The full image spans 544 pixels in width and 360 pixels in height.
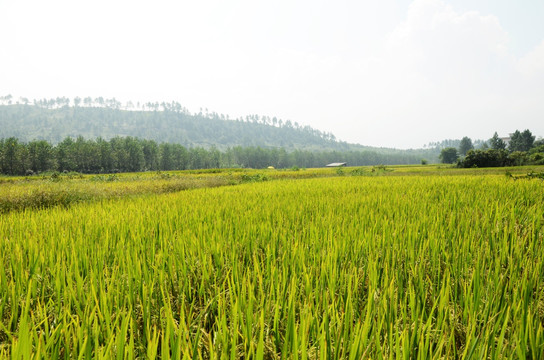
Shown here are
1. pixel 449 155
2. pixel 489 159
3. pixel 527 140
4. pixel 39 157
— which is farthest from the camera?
pixel 449 155

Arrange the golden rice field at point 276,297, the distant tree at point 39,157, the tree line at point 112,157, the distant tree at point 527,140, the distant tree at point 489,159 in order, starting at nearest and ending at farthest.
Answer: the golden rice field at point 276,297, the distant tree at point 489,159, the tree line at point 112,157, the distant tree at point 39,157, the distant tree at point 527,140

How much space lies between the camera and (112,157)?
64.3 m

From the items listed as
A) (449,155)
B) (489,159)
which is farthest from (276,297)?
(449,155)

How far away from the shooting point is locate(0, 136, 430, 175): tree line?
5066 centimetres

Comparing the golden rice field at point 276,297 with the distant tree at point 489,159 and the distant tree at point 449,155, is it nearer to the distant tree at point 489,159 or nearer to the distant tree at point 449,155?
the distant tree at point 489,159

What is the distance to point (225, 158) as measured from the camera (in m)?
102

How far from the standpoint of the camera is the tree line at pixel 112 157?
5066 cm

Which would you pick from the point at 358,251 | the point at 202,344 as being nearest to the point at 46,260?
the point at 202,344

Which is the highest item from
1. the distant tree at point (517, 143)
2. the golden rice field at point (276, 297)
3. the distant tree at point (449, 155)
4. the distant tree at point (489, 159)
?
the distant tree at point (517, 143)

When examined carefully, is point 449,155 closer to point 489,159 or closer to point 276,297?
point 489,159

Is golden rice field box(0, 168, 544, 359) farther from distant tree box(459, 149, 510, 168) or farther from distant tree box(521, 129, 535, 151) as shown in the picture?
distant tree box(521, 129, 535, 151)

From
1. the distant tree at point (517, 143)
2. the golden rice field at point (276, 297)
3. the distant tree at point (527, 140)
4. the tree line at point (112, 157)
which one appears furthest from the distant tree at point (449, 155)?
the golden rice field at point (276, 297)

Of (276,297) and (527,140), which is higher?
(527,140)

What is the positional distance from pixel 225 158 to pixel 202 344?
103090 millimetres
